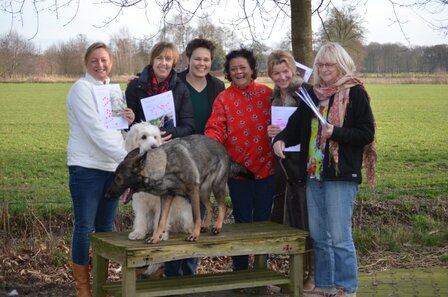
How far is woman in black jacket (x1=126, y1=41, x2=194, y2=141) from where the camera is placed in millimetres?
5902

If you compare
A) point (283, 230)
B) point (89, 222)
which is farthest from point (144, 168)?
point (283, 230)

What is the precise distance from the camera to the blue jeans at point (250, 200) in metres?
6.25

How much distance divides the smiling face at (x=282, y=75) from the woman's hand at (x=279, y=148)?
53 centimetres

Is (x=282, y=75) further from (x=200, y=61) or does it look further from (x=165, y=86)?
(x=165, y=86)

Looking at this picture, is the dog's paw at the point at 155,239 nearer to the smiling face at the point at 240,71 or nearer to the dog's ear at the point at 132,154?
the dog's ear at the point at 132,154

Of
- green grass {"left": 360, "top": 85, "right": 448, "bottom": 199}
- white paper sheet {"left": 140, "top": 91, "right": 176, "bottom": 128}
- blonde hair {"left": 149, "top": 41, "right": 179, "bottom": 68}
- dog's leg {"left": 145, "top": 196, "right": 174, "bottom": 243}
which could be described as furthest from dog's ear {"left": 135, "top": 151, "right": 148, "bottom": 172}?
green grass {"left": 360, "top": 85, "right": 448, "bottom": 199}

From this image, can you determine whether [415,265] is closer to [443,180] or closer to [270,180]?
[270,180]

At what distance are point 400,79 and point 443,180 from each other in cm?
4872

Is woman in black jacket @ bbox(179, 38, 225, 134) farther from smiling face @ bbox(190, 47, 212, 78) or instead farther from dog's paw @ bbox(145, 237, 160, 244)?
dog's paw @ bbox(145, 237, 160, 244)

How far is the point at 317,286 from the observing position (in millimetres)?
5871

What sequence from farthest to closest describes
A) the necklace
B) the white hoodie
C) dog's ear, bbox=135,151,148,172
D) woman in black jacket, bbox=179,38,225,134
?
the necklace
woman in black jacket, bbox=179,38,225,134
the white hoodie
dog's ear, bbox=135,151,148,172

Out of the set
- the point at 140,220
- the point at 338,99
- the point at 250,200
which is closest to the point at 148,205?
the point at 140,220

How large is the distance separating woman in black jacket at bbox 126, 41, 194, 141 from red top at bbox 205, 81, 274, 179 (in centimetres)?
23

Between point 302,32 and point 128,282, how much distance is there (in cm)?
406
